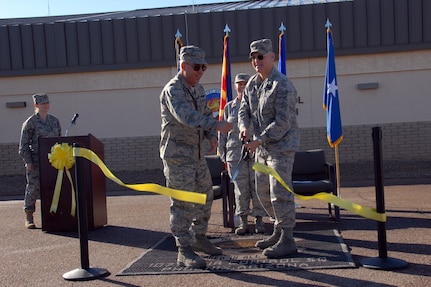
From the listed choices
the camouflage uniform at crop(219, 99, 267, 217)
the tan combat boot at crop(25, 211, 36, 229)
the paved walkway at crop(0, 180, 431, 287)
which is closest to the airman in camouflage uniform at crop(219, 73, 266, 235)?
the camouflage uniform at crop(219, 99, 267, 217)

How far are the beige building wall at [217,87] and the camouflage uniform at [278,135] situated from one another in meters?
9.01

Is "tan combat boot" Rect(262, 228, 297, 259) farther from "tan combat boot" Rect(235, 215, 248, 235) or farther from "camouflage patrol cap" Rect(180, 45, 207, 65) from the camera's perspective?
"camouflage patrol cap" Rect(180, 45, 207, 65)

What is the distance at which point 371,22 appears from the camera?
46.8 ft

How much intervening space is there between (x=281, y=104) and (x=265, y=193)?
1.03 metres

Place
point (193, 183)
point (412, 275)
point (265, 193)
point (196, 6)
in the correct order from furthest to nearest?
point (196, 6) < point (265, 193) < point (193, 183) < point (412, 275)

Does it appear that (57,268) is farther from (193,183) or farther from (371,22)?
(371,22)

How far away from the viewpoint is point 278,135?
5.32 metres

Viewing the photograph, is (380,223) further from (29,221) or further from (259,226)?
(29,221)

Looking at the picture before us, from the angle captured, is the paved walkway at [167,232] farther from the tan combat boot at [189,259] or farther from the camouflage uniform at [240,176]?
the camouflage uniform at [240,176]

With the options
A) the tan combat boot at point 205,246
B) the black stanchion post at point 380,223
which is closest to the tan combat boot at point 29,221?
the tan combat boot at point 205,246

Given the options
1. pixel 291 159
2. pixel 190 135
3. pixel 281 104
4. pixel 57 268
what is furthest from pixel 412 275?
pixel 57 268

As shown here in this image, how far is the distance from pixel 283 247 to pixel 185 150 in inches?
54.9

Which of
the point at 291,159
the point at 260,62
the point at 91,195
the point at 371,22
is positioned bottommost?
the point at 91,195

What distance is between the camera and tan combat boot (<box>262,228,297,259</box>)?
5332mm
